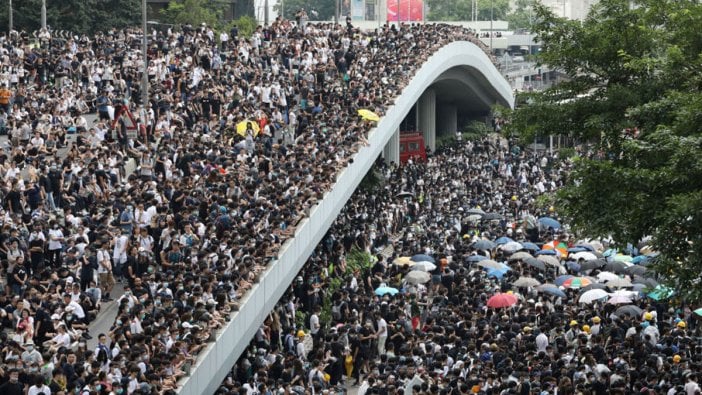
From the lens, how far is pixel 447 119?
68.2 m

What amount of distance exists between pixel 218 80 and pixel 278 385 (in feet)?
60.5

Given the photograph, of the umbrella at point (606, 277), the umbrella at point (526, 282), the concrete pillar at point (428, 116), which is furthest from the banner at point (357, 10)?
the umbrella at point (606, 277)

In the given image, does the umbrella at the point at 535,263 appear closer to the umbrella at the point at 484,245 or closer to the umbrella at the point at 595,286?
the umbrella at the point at 484,245

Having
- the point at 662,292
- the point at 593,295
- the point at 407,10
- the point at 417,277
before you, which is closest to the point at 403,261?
the point at 417,277

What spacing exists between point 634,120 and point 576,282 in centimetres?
866

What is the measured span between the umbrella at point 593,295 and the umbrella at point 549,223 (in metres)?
10.9

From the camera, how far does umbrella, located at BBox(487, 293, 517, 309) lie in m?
28.5

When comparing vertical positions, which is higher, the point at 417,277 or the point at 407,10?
the point at 407,10

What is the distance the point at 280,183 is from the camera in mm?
31250

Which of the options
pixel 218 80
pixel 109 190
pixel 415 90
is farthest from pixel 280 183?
pixel 415 90

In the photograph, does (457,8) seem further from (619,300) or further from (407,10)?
(619,300)

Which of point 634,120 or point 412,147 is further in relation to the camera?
point 412,147

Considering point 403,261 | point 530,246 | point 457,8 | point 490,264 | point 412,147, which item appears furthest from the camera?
point 457,8

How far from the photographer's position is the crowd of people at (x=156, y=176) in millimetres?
22031
